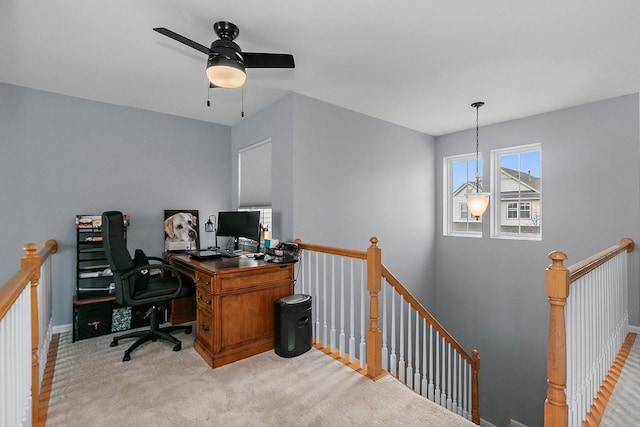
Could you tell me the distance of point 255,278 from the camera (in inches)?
113

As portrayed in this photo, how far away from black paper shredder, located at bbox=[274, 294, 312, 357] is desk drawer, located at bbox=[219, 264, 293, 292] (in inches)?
9.1

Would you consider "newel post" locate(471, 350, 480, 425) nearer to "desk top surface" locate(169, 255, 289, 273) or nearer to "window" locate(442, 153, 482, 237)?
"window" locate(442, 153, 482, 237)

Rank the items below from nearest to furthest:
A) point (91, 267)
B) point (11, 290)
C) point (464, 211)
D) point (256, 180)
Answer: point (11, 290), point (91, 267), point (256, 180), point (464, 211)

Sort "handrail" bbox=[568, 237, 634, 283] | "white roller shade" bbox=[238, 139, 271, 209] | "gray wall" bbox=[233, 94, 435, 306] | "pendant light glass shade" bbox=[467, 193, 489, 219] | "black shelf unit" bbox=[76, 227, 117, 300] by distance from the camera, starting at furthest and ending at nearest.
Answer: "white roller shade" bbox=[238, 139, 271, 209]
"pendant light glass shade" bbox=[467, 193, 489, 219]
"gray wall" bbox=[233, 94, 435, 306]
"black shelf unit" bbox=[76, 227, 117, 300]
"handrail" bbox=[568, 237, 634, 283]

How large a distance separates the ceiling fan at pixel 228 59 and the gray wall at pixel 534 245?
3928mm

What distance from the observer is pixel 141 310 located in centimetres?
363

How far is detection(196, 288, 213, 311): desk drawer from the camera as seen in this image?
2723 mm

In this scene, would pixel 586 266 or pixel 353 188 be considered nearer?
pixel 586 266

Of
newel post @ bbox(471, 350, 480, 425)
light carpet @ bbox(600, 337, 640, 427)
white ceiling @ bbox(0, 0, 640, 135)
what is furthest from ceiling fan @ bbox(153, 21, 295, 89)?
newel post @ bbox(471, 350, 480, 425)

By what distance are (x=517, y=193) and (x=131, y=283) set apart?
16.9ft

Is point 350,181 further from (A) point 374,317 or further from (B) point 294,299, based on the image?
(A) point 374,317

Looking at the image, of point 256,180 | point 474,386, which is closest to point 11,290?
point 256,180

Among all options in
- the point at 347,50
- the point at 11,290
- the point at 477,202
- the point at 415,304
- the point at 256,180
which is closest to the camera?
the point at 11,290

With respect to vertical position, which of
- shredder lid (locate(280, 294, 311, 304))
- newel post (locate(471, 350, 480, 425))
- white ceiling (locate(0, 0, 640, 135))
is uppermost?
white ceiling (locate(0, 0, 640, 135))
